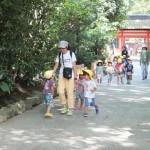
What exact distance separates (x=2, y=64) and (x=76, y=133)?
2.79 meters

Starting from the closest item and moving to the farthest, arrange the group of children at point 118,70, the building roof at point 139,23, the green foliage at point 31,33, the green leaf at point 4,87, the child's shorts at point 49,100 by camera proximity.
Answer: the green leaf at point 4,87, the child's shorts at point 49,100, the green foliage at point 31,33, the group of children at point 118,70, the building roof at point 139,23

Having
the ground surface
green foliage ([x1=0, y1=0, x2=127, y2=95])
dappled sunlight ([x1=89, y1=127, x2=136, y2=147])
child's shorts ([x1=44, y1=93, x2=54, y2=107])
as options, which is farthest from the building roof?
dappled sunlight ([x1=89, y1=127, x2=136, y2=147])

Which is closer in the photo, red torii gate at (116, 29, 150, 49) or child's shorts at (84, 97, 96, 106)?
child's shorts at (84, 97, 96, 106)

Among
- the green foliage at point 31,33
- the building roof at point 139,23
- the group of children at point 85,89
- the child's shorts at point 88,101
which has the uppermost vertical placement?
the building roof at point 139,23

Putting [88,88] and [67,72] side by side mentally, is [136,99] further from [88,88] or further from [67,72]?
[67,72]

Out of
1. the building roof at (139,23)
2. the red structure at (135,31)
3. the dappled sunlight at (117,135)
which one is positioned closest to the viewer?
the dappled sunlight at (117,135)

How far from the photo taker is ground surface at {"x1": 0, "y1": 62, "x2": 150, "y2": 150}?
20.3 feet

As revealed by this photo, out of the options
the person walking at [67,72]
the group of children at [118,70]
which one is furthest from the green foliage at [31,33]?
the group of children at [118,70]

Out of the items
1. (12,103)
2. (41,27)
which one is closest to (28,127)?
(12,103)

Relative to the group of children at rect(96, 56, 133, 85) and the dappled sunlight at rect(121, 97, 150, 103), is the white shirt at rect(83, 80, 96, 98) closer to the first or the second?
the dappled sunlight at rect(121, 97, 150, 103)

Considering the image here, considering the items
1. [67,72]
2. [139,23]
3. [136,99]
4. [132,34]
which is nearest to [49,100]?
[67,72]

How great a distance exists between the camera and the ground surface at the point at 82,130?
244 inches

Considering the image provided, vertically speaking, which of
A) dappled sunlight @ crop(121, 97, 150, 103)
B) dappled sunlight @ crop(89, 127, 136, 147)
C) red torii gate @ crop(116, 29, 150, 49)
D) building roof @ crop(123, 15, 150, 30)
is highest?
building roof @ crop(123, 15, 150, 30)

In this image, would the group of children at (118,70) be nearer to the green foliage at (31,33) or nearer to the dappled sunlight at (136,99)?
the green foliage at (31,33)
